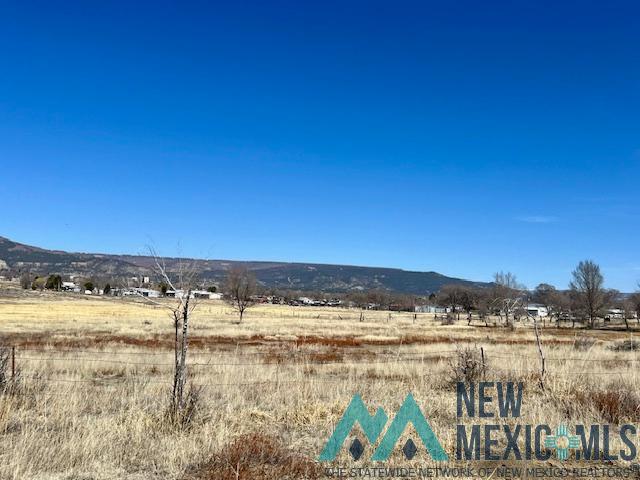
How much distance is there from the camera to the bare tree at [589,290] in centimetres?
8025

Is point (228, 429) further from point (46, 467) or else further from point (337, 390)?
point (337, 390)

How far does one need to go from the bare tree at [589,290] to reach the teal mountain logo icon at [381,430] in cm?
7980

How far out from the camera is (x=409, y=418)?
8914 millimetres

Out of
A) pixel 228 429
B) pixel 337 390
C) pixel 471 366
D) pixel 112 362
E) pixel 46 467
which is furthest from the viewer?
pixel 112 362

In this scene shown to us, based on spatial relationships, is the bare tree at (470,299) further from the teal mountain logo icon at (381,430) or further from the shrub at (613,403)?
the teal mountain logo icon at (381,430)

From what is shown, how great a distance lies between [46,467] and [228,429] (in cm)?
267

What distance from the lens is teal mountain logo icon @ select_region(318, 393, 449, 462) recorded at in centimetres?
723

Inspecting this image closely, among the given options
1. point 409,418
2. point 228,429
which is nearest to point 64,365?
point 228,429

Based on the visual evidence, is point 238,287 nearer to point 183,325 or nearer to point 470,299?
point 183,325

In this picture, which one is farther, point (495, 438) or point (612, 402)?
point (612, 402)

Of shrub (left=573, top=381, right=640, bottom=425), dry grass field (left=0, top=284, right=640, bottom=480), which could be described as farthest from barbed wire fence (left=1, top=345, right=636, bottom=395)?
shrub (left=573, top=381, right=640, bottom=425)

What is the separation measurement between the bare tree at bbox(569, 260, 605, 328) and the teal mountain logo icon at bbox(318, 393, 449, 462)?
79.8m

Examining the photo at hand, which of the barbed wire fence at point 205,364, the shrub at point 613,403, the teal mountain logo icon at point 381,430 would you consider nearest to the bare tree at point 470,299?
the barbed wire fence at point 205,364

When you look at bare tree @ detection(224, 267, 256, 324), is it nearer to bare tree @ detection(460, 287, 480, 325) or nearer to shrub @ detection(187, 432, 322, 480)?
bare tree @ detection(460, 287, 480, 325)
